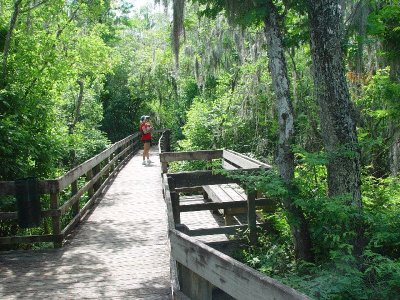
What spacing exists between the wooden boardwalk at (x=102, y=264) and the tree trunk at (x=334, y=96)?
94.9 inches

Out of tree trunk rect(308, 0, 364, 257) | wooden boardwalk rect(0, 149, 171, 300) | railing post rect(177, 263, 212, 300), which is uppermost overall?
tree trunk rect(308, 0, 364, 257)

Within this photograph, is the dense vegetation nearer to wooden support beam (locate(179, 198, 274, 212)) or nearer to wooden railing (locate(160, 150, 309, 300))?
wooden support beam (locate(179, 198, 274, 212))

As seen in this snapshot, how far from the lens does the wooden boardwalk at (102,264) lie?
4949 millimetres

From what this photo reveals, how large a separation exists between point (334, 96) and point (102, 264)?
3544 millimetres

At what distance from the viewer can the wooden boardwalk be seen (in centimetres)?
495

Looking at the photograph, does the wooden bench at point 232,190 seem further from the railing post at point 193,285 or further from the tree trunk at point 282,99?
the railing post at point 193,285

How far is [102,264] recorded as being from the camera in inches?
229

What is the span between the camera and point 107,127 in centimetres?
3169

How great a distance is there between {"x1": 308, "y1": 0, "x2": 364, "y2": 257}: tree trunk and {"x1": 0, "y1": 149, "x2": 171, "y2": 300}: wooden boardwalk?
2.41 m

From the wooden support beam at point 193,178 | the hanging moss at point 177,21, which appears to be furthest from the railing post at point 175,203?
the hanging moss at point 177,21

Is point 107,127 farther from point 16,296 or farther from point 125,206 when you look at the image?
point 16,296

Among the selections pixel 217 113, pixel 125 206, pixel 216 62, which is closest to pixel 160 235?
pixel 125 206

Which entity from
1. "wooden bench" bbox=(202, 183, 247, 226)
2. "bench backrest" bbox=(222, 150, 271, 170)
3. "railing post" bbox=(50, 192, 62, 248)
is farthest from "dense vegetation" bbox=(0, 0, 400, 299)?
"railing post" bbox=(50, 192, 62, 248)

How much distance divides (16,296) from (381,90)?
26.5 feet
